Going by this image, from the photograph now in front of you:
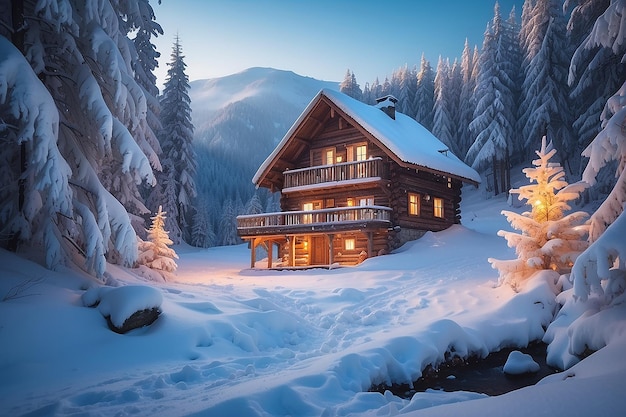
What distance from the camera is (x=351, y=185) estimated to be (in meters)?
23.9

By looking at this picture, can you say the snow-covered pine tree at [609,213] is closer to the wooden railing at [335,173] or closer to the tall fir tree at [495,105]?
the wooden railing at [335,173]

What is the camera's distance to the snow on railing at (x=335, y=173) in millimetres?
22391

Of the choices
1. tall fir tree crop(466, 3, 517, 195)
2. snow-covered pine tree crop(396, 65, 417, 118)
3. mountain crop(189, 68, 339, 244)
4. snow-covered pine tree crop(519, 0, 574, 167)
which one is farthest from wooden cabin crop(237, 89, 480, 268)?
mountain crop(189, 68, 339, 244)

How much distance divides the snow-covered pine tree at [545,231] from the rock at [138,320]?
9.68 metres

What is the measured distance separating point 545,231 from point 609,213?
3.51 m

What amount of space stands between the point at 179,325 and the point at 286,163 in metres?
20.1

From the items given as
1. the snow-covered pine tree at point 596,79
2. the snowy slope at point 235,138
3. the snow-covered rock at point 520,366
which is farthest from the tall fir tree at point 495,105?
the snowy slope at point 235,138

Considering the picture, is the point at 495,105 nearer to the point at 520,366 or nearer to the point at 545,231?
the point at 545,231

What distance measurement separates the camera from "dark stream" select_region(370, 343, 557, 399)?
666cm

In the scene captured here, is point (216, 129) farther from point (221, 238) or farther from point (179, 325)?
point (179, 325)

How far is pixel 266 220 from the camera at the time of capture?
23.8m

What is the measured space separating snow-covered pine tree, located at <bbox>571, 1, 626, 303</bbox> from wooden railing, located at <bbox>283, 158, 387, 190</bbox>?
1337cm

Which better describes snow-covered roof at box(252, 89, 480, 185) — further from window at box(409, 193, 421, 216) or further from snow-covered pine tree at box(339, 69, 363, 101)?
snow-covered pine tree at box(339, 69, 363, 101)

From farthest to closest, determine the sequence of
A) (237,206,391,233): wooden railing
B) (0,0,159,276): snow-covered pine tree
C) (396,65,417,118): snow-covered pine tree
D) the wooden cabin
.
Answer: (396,65,417,118): snow-covered pine tree < the wooden cabin < (237,206,391,233): wooden railing < (0,0,159,276): snow-covered pine tree
